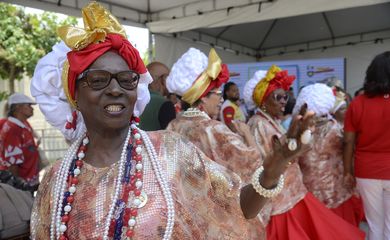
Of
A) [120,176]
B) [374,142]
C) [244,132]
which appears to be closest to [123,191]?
[120,176]

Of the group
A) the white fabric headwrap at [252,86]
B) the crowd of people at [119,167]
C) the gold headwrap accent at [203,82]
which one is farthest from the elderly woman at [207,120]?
the white fabric headwrap at [252,86]

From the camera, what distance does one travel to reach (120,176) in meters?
1.46

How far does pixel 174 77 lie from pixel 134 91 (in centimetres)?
161

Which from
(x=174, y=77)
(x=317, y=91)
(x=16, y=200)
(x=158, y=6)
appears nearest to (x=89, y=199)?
(x=16, y=200)

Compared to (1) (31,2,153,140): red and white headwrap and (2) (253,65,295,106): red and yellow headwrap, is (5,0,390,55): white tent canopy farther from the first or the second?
(1) (31,2,153,140): red and white headwrap

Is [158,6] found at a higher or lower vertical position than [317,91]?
higher

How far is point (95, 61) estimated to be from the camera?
Answer: 1488 mm

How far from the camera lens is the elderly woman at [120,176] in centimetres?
140

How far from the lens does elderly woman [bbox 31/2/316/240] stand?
1.40 m

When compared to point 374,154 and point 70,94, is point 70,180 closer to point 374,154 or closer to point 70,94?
point 70,94

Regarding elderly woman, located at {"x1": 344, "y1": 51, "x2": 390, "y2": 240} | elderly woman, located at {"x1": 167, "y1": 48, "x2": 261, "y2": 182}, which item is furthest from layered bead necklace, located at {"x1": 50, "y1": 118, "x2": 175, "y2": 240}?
elderly woman, located at {"x1": 344, "y1": 51, "x2": 390, "y2": 240}

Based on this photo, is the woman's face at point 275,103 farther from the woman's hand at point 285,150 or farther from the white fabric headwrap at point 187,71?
the woman's hand at point 285,150

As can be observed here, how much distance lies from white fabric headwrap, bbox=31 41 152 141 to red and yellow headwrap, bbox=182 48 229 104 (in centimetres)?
125

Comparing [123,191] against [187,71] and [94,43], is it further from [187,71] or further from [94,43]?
[187,71]
